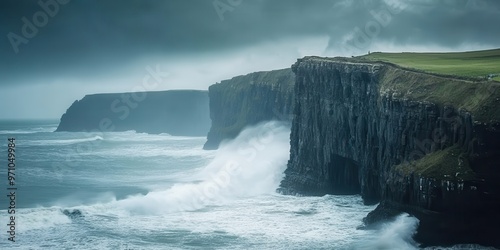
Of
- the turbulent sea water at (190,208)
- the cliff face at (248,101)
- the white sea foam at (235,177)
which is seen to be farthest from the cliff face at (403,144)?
the cliff face at (248,101)

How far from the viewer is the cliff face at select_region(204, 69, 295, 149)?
98919mm

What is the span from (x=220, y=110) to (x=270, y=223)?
87.7 m

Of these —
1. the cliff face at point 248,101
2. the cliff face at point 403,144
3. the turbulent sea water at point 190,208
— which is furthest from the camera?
the cliff face at point 248,101

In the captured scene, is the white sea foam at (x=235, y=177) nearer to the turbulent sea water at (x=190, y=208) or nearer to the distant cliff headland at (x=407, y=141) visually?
the turbulent sea water at (x=190, y=208)

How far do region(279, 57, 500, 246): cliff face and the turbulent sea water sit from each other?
2252 mm

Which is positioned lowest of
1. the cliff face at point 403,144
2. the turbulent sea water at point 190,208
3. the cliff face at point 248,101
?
the turbulent sea water at point 190,208

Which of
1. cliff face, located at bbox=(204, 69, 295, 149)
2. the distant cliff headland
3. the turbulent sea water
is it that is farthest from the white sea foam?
the distant cliff headland

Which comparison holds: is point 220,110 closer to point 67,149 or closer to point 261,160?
point 67,149

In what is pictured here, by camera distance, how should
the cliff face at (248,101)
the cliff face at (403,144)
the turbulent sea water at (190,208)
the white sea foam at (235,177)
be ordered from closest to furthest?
the cliff face at (403,144), the turbulent sea water at (190,208), the white sea foam at (235,177), the cliff face at (248,101)

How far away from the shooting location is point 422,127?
48781 mm

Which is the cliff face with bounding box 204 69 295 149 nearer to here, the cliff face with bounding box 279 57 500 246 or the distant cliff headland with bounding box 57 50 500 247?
the distant cliff headland with bounding box 57 50 500 247

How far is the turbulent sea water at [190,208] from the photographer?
156 feet

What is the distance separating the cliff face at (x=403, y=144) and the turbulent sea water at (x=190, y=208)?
225cm

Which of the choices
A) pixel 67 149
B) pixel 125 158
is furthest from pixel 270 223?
pixel 67 149
